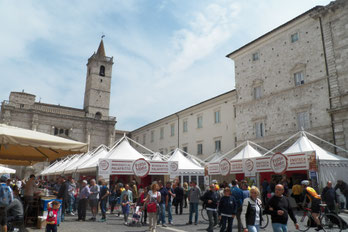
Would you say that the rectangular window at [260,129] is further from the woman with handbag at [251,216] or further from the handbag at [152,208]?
the woman with handbag at [251,216]

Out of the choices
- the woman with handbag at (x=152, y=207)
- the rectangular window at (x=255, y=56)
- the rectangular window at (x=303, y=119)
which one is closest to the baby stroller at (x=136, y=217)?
the woman with handbag at (x=152, y=207)

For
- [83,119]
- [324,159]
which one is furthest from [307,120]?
[83,119]

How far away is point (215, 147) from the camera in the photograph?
99.3 feet

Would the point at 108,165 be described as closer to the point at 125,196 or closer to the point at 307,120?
the point at 125,196

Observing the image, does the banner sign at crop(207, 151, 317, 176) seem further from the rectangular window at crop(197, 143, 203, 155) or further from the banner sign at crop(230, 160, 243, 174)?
the rectangular window at crop(197, 143, 203, 155)

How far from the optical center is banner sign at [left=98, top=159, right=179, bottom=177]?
621 inches

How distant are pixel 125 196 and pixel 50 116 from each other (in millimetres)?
34159

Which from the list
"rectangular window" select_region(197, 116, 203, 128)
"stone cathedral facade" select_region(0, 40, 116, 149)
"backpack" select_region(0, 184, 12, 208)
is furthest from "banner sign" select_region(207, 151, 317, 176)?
"stone cathedral facade" select_region(0, 40, 116, 149)

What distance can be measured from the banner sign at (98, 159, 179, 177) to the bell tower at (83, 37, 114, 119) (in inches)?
1271

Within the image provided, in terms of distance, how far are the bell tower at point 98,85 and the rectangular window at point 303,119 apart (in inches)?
1338

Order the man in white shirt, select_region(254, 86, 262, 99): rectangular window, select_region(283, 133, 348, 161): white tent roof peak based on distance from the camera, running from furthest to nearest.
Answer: select_region(254, 86, 262, 99): rectangular window < select_region(283, 133, 348, 161): white tent roof peak < the man in white shirt

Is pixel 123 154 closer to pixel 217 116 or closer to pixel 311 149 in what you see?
pixel 311 149

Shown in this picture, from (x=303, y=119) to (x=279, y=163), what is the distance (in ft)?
22.9

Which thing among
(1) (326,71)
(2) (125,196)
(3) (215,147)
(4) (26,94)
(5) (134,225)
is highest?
(4) (26,94)
